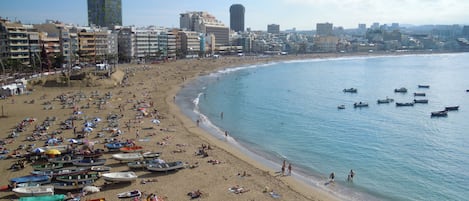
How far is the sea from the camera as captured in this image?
77.0 feet

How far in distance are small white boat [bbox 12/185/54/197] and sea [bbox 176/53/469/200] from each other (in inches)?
486

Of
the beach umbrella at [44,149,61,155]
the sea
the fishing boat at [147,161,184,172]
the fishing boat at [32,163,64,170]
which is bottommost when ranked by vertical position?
the sea

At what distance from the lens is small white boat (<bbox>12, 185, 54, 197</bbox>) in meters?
18.3

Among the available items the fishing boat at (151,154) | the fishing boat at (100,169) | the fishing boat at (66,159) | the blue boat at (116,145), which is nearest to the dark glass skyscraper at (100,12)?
the blue boat at (116,145)

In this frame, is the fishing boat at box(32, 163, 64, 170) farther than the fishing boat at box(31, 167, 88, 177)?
Yes

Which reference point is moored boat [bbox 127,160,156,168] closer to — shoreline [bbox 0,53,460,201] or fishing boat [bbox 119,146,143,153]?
shoreline [bbox 0,53,460,201]

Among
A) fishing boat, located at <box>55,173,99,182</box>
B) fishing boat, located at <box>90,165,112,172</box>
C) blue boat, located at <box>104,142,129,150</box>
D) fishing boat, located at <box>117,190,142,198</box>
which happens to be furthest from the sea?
fishing boat, located at <box>55,173,99,182</box>

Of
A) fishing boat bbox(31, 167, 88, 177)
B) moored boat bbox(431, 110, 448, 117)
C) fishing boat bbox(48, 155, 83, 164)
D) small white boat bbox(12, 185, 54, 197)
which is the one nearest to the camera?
small white boat bbox(12, 185, 54, 197)

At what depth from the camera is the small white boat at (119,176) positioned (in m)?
20.2

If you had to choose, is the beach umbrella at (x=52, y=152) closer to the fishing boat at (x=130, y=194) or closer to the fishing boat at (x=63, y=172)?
the fishing boat at (x=63, y=172)

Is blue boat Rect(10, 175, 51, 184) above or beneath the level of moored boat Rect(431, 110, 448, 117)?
above

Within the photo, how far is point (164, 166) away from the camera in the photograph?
22.5 meters

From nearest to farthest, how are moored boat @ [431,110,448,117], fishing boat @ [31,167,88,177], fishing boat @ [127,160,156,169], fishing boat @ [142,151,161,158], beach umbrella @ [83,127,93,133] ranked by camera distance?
fishing boat @ [31,167,88,177]
fishing boat @ [127,160,156,169]
fishing boat @ [142,151,161,158]
beach umbrella @ [83,127,93,133]
moored boat @ [431,110,448,117]

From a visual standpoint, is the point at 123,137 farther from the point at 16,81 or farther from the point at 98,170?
the point at 16,81
